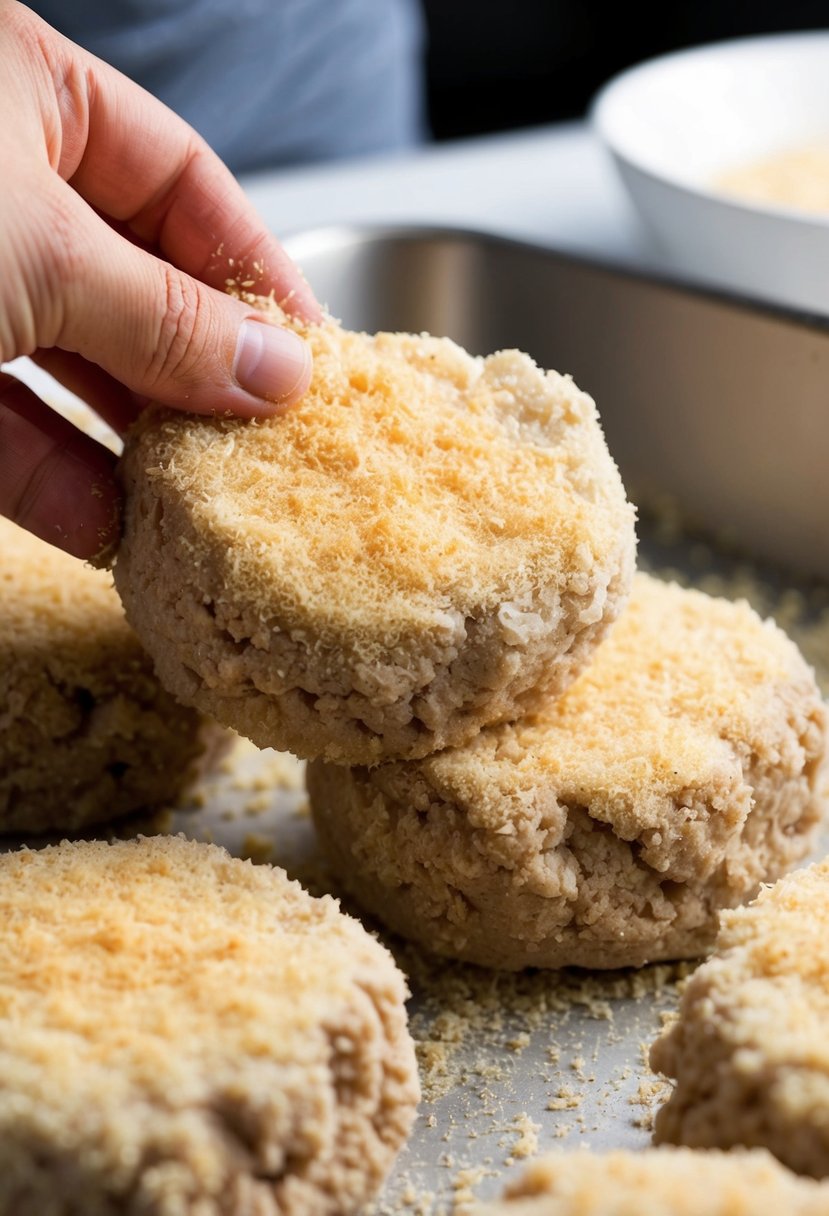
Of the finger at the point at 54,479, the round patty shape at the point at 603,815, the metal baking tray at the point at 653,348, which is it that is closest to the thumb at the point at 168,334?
the finger at the point at 54,479

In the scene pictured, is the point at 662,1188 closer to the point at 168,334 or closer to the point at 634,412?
the point at 168,334

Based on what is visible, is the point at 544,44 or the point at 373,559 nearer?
the point at 373,559

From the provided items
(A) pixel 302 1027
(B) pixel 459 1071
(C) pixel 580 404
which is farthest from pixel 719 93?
(A) pixel 302 1027

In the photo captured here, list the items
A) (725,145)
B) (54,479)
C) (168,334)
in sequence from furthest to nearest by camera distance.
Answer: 1. (725,145)
2. (54,479)
3. (168,334)

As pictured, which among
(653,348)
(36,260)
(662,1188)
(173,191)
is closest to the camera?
(662,1188)

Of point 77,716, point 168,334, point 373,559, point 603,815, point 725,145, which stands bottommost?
point 77,716

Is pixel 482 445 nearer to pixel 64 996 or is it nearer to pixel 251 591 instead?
pixel 251 591

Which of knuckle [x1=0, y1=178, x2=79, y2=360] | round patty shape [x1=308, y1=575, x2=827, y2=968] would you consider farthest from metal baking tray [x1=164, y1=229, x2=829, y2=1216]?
knuckle [x1=0, y1=178, x2=79, y2=360]

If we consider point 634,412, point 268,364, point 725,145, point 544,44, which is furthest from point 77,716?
point 544,44
